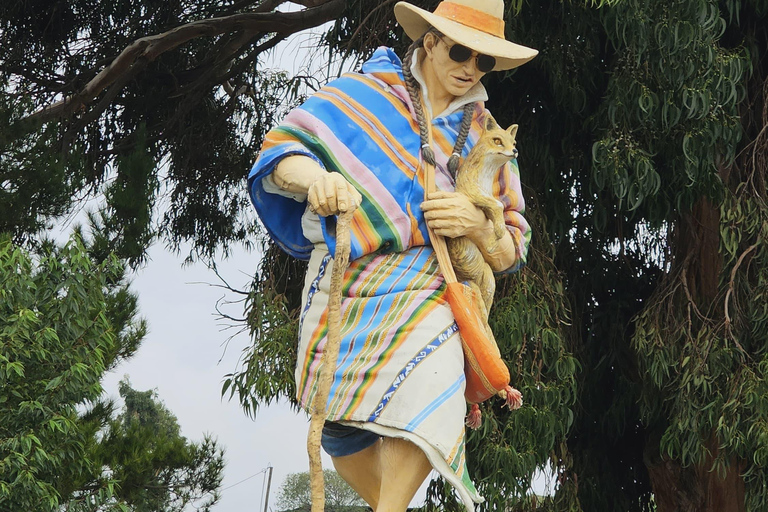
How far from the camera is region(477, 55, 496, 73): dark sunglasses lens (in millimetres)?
3320

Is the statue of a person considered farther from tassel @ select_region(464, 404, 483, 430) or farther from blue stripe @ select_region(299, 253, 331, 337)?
tassel @ select_region(464, 404, 483, 430)

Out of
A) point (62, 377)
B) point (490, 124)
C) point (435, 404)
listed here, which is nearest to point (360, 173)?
point (490, 124)

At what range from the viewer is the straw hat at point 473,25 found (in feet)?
10.7

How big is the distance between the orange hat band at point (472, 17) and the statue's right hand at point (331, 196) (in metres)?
0.68

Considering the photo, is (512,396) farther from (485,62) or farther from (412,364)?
(485,62)

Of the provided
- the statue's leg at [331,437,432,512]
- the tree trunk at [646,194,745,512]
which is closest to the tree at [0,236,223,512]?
the statue's leg at [331,437,432,512]

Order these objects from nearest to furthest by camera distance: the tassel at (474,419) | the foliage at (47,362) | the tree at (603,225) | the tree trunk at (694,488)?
the tassel at (474,419)
the foliage at (47,362)
the tree at (603,225)
the tree trunk at (694,488)

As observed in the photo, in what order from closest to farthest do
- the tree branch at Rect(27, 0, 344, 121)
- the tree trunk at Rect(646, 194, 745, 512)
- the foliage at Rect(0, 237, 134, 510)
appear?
the foliage at Rect(0, 237, 134, 510) < the tree trunk at Rect(646, 194, 745, 512) < the tree branch at Rect(27, 0, 344, 121)

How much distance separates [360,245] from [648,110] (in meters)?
3.02

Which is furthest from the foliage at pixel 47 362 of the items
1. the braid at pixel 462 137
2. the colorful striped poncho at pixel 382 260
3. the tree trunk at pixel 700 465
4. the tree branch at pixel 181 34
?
the tree trunk at pixel 700 465

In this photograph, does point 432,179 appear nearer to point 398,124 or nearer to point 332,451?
point 398,124

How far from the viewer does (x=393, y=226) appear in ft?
10.4

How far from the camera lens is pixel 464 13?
3346 mm

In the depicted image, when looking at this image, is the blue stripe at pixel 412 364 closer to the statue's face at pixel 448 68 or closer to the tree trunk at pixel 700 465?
the statue's face at pixel 448 68
